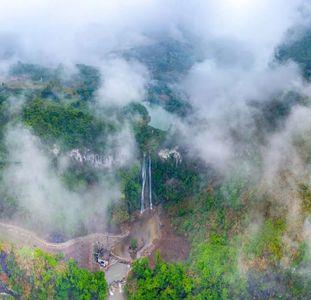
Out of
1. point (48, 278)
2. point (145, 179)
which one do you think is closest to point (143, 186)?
point (145, 179)

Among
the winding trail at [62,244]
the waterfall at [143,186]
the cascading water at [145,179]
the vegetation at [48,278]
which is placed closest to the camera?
the vegetation at [48,278]

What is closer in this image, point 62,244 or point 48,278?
point 48,278

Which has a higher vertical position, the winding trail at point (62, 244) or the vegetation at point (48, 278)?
the vegetation at point (48, 278)

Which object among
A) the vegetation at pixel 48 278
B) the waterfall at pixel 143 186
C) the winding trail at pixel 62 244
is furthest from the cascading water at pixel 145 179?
the vegetation at pixel 48 278

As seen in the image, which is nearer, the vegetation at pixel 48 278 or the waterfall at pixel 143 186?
the vegetation at pixel 48 278

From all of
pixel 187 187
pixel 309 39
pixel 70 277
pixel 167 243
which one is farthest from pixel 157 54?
pixel 70 277

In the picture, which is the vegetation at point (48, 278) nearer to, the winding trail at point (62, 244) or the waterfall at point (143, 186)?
the winding trail at point (62, 244)

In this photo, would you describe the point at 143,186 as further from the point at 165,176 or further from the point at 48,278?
the point at 48,278

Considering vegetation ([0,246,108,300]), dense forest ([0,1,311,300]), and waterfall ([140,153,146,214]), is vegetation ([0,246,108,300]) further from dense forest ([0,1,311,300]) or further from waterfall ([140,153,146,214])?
waterfall ([140,153,146,214])
